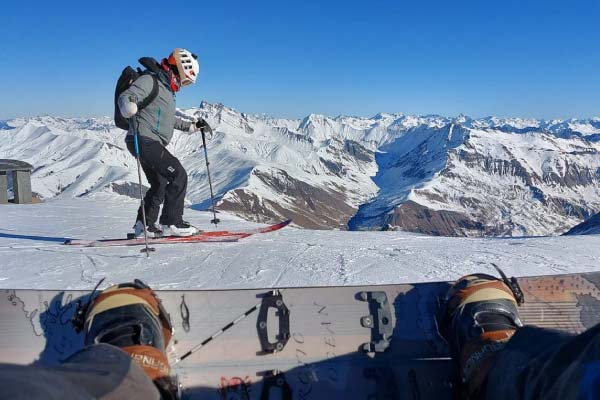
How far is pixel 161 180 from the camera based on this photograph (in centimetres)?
817

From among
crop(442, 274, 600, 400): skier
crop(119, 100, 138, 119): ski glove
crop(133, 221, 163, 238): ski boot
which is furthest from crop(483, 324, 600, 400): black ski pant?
crop(133, 221, 163, 238): ski boot

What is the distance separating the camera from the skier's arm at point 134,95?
7.04m

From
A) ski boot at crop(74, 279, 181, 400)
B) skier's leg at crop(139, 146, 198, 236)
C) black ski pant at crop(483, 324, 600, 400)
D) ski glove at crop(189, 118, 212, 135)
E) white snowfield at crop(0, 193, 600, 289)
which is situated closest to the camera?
black ski pant at crop(483, 324, 600, 400)

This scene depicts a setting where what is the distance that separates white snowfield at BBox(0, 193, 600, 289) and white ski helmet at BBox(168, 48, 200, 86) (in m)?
2.82

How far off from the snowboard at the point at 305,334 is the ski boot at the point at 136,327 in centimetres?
27

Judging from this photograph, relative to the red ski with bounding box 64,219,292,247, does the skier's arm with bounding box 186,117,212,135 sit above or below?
above

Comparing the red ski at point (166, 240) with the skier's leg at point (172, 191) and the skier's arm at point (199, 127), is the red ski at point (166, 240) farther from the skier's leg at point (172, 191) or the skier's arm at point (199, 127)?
the skier's arm at point (199, 127)

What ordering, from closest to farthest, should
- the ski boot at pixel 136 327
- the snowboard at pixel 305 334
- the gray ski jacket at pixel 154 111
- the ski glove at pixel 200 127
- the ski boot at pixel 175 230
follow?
the ski boot at pixel 136 327 → the snowboard at pixel 305 334 → the gray ski jacket at pixel 154 111 → the ski boot at pixel 175 230 → the ski glove at pixel 200 127

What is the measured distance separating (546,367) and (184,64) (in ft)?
23.5

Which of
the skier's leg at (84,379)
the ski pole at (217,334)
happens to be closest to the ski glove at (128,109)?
the ski pole at (217,334)

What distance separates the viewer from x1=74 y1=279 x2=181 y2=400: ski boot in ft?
9.75

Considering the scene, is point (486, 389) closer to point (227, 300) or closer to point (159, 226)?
point (227, 300)

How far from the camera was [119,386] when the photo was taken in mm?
2281

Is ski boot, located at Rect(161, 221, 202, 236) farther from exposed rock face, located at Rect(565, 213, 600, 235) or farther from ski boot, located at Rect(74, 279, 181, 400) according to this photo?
exposed rock face, located at Rect(565, 213, 600, 235)
